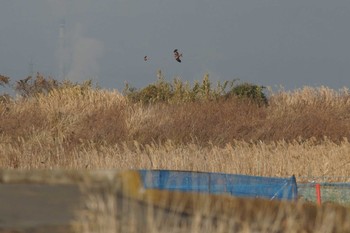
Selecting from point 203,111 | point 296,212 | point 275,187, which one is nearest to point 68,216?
point 296,212

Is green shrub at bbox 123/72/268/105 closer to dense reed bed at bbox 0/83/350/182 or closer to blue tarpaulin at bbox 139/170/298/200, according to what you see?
dense reed bed at bbox 0/83/350/182

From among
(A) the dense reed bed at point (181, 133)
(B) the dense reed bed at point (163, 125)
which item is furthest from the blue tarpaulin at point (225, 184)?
(B) the dense reed bed at point (163, 125)

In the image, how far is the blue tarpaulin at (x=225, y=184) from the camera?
325 inches

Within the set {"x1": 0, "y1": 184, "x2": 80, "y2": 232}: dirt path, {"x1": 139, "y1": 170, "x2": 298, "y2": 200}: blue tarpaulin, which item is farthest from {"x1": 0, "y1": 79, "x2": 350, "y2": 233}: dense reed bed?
{"x1": 0, "y1": 184, "x2": 80, "y2": 232}: dirt path

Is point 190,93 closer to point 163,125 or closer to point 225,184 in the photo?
point 163,125

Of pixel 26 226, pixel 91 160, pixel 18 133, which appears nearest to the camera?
pixel 26 226

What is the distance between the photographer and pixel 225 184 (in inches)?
376

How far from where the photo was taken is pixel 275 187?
35.7 feet

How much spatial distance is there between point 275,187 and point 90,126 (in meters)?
20.8

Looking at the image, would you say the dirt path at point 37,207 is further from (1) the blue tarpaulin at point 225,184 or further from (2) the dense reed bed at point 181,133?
(2) the dense reed bed at point 181,133

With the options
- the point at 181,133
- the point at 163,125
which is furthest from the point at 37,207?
the point at 163,125

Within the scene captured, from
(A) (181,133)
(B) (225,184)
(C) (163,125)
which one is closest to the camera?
(B) (225,184)

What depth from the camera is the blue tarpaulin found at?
827 cm

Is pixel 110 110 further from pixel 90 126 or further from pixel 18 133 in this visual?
pixel 18 133
